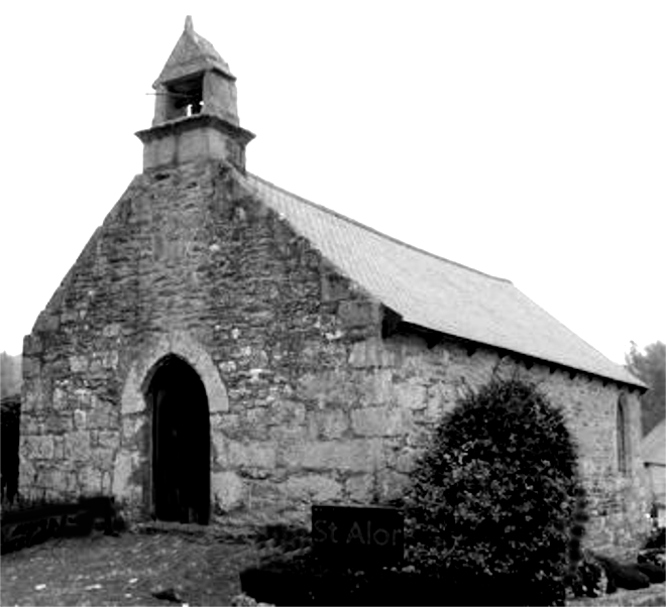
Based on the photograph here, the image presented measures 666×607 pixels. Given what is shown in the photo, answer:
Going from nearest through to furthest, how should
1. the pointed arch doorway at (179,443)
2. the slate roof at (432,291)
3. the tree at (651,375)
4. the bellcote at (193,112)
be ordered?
the slate roof at (432,291) → the pointed arch doorway at (179,443) → the bellcote at (193,112) → the tree at (651,375)

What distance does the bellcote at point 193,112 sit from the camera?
1362 cm

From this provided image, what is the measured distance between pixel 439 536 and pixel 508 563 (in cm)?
80

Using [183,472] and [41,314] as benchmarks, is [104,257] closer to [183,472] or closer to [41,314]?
[41,314]

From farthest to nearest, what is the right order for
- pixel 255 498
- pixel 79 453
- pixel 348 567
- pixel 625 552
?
1. pixel 625 552
2. pixel 79 453
3. pixel 255 498
4. pixel 348 567

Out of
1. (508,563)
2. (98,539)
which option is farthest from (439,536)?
(98,539)

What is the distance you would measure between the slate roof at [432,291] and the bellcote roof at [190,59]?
1.72 metres

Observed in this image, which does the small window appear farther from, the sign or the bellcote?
the sign

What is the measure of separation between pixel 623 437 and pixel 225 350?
37.1 feet

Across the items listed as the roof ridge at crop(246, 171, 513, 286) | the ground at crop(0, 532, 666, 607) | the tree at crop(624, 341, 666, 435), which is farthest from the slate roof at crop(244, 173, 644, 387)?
the tree at crop(624, 341, 666, 435)

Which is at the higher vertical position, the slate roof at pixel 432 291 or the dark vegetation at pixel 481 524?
the slate roof at pixel 432 291

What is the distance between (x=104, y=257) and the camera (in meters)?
14.2

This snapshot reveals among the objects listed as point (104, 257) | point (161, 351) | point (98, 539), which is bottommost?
point (98, 539)

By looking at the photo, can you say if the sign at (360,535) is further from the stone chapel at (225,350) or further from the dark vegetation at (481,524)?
the stone chapel at (225,350)

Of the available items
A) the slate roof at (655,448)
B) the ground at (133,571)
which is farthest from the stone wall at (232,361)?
the slate roof at (655,448)
